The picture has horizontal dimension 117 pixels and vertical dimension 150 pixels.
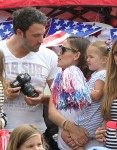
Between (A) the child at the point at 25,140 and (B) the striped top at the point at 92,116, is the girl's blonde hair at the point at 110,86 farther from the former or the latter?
(A) the child at the point at 25,140

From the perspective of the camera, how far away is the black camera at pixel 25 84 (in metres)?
3.47

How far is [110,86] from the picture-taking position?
3.12 meters

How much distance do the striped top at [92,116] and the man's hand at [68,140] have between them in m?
0.12

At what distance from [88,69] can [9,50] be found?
0.68 m

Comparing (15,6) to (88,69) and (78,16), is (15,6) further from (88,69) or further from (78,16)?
(88,69)

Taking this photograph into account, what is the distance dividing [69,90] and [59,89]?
103mm

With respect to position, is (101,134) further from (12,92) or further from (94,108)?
(12,92)

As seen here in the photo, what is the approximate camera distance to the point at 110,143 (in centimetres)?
301

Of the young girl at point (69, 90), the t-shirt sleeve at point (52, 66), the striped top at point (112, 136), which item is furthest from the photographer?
the t-shirt sleeve at point (52, 66)

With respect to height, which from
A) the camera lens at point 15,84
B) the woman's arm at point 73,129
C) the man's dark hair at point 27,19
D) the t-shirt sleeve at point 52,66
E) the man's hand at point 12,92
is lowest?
the woman's arm at point 73,129

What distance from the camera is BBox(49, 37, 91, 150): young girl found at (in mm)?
3145

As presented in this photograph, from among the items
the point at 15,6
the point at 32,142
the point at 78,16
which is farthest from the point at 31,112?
the point at 78,16

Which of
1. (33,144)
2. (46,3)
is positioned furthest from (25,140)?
(46,3)

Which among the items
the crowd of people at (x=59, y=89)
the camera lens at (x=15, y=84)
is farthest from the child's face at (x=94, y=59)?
the camera lens at (x=15, y=84)
